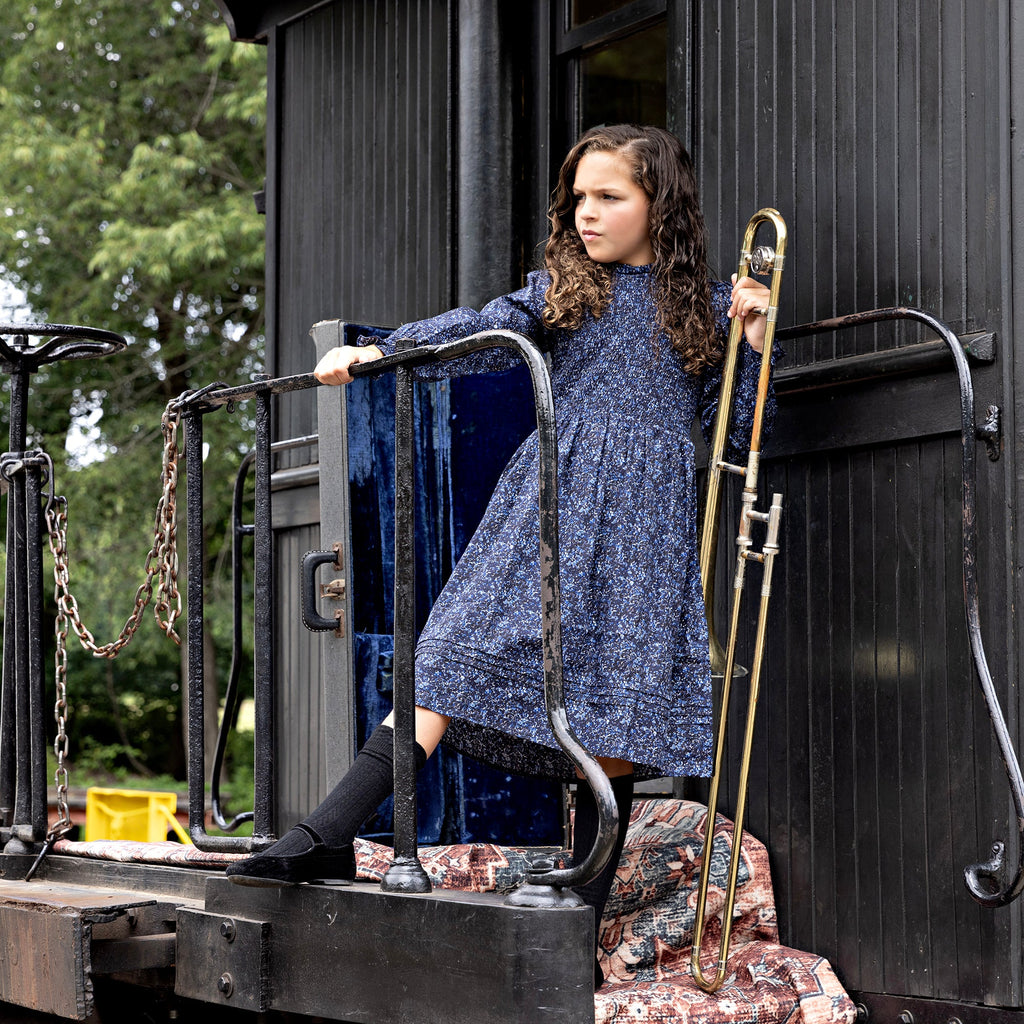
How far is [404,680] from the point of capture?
106 inches

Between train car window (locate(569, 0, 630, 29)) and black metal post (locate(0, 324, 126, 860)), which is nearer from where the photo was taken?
black metal post (locate(0, 324, 126, 860))

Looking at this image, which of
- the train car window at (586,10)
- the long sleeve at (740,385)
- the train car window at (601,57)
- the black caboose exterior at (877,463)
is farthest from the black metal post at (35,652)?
the train car window at (586,10)

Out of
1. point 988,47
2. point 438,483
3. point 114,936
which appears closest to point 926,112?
point 988,47

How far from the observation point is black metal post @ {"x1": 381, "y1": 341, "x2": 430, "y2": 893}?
2.68 metres

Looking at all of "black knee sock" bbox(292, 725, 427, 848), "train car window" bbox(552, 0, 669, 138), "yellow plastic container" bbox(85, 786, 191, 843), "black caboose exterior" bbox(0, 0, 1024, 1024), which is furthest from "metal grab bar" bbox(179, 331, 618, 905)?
"yellow plastic container" bbox(85, 786, 191, 843)

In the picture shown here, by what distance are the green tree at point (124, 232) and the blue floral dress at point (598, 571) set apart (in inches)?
352

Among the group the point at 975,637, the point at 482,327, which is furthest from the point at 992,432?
the point at 482,327

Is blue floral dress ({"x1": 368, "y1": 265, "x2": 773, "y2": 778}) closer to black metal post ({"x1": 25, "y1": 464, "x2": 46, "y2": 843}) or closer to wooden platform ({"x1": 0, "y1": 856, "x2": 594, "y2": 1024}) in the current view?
wooden platform ({"x1": 0, "y1": 856, "x2": 594, "y2": 1024})

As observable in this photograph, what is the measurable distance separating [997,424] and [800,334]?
55 centimetres

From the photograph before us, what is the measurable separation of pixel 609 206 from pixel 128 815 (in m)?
5.25

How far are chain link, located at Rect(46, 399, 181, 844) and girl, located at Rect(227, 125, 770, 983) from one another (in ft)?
2.24

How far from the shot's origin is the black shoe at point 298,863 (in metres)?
2.71

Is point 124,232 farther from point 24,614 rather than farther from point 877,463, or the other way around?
point 877,463

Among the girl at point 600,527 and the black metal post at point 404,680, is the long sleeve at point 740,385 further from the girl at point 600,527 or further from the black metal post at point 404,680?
the black metal post at point 404,680
